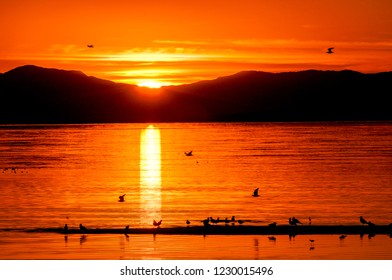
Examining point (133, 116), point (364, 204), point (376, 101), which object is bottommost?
point (364, 204)

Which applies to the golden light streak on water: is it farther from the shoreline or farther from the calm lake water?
the shoreline

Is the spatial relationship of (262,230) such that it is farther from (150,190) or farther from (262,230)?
(150,190)

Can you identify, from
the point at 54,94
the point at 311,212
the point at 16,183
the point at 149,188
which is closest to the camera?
the point at 311,212

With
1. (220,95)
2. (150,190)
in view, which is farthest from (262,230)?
(220,95)

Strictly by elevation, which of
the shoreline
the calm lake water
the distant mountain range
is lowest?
the shoreline

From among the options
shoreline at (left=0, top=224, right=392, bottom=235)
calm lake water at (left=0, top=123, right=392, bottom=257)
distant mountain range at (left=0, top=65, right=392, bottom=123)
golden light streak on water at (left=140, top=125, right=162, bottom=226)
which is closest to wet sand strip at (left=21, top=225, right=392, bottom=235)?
shoreline at (left=0, top=224, right=392, bottom=235)

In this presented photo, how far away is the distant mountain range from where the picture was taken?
91.8m

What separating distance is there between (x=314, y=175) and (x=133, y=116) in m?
130

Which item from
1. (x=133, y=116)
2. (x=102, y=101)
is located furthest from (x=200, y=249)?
(x=133, y=116)

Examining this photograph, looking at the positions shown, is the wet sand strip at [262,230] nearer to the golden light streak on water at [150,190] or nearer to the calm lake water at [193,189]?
the calm lake water at [193,189]

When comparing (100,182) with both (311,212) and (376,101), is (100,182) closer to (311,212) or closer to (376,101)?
(311,212)

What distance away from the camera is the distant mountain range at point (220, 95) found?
91812 millimetres

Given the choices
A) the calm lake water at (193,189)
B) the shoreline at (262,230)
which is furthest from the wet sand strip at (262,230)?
the calm lake water at (193,189)
